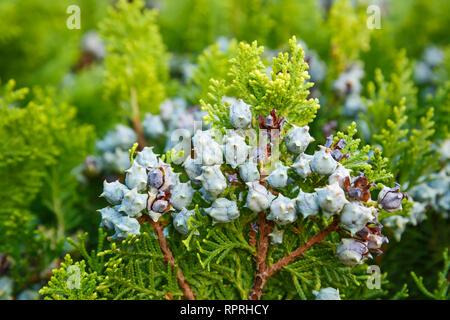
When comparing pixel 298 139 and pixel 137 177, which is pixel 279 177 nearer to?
pixel 298 139

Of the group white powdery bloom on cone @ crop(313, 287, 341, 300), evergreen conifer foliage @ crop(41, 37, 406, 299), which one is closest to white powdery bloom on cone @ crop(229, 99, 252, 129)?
evergreen conifer foliage @ crop(41, 37, 406, 299)

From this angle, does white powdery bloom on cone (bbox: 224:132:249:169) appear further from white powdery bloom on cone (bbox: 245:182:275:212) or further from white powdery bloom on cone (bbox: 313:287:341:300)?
white powdery bloom on cone (bbox: 313:287:341:300)

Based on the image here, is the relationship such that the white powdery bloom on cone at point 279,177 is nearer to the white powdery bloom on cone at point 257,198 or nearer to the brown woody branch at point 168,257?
the white powdery bloom on cone at point 257,198

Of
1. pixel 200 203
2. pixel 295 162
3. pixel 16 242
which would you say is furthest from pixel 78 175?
pixel 295 162

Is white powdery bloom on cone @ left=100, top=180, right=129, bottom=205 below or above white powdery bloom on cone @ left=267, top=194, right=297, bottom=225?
above

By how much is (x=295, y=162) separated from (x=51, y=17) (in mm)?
1368

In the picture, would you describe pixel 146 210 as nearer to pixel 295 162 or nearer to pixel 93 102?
pixel 295 162

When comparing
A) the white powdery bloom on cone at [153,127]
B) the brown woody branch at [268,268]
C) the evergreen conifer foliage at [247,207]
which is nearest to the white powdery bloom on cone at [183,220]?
the evergreen conifer foliage at [247,207]

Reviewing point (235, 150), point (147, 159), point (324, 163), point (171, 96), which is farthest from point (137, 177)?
point (171, 96)

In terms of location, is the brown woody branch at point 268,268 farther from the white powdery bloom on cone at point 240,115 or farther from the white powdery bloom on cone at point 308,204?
the white powdery bloom on cone at point 240,115

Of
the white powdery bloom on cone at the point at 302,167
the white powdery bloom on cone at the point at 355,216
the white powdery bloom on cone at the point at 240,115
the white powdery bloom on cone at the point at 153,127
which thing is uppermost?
the white powdery bloom on cone at the point at 153,127

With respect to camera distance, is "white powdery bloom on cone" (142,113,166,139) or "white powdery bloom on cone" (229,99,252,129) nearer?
"white powdery bloom on cone" (229,99,252,129)

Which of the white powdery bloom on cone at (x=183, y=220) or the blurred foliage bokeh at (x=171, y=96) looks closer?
the white powdery bloom on cone at (x=183, y=220)

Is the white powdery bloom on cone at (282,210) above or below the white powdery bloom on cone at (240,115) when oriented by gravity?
below
